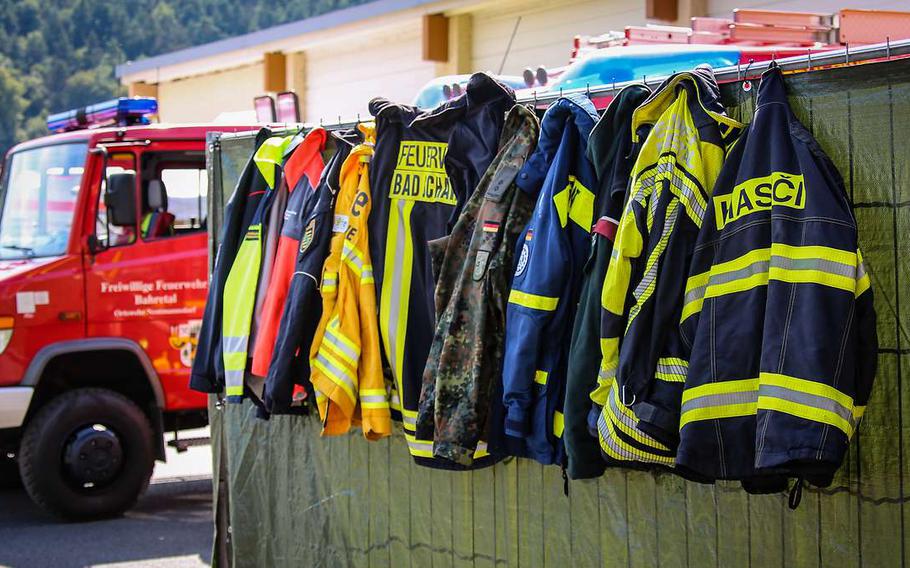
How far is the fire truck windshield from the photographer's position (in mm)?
8438

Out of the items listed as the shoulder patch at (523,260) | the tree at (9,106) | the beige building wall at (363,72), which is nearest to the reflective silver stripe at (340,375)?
the shoulder patch at (523,260)

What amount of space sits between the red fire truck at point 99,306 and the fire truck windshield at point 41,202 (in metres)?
0.01

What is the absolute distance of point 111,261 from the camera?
8.36 meters

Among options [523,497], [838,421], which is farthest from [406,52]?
[838,421]

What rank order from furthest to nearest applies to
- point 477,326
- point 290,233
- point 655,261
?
point 290,233
point 477,326
point 655,261

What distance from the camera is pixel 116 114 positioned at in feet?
30.3

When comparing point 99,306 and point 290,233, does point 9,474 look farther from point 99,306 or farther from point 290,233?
point 290,233

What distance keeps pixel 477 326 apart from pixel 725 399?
111 centimetres

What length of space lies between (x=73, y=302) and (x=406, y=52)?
7.18 m

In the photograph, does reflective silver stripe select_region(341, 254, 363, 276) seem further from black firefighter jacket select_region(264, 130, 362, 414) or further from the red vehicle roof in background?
the red vehicle roof in background

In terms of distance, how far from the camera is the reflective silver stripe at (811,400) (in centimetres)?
298

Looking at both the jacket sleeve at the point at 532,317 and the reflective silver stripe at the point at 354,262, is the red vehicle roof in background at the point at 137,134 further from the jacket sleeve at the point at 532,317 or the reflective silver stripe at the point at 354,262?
the jacket sleeve at the point at 532,317

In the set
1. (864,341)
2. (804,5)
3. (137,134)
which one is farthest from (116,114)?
(864,341)

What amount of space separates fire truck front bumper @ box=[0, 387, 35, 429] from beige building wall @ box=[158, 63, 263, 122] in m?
10.00
